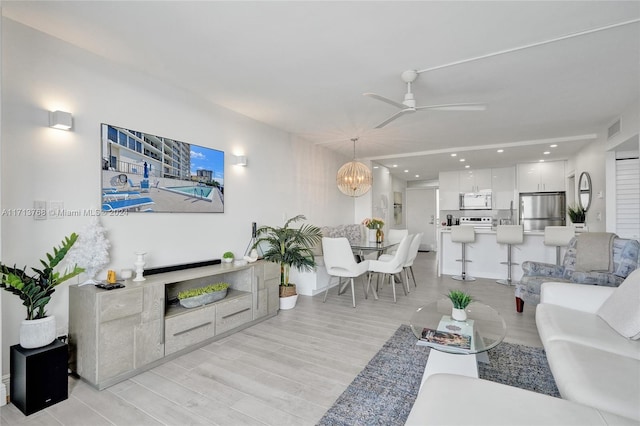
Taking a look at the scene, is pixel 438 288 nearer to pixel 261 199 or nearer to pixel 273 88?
pixel 261 199

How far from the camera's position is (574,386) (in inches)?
57.4

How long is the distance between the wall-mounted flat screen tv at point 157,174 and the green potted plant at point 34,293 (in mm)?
683

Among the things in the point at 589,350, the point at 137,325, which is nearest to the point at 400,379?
the point at 589,350

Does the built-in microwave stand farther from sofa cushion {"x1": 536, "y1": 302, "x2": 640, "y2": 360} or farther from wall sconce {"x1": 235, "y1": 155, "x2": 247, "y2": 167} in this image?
wall sconce {"x1": 235, "y1": 155, "x2": 247, "y2": 167}

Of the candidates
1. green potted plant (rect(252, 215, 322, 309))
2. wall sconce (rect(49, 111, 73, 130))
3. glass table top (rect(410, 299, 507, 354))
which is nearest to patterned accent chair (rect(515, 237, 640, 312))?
glass table top (rect(410, 299, 507, 354))

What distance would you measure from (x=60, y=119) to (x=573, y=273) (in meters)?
4.94

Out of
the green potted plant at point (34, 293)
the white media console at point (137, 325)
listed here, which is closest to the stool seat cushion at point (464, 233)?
the white media console at point (137, 325)

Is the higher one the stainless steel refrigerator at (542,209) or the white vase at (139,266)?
the stainless steel refrigerator at (542,209)

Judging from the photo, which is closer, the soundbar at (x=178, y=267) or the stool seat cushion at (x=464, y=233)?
the soundbar at (x=178, y=267)

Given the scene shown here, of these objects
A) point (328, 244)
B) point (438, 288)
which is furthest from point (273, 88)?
point (438, 288)

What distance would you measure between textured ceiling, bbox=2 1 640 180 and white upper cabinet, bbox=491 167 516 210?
3.61 m

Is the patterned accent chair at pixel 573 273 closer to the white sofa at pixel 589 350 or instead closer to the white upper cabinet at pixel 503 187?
the white sofa at pixel 589 350

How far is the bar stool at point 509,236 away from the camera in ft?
17.1

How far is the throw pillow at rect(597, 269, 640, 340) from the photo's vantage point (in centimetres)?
194
